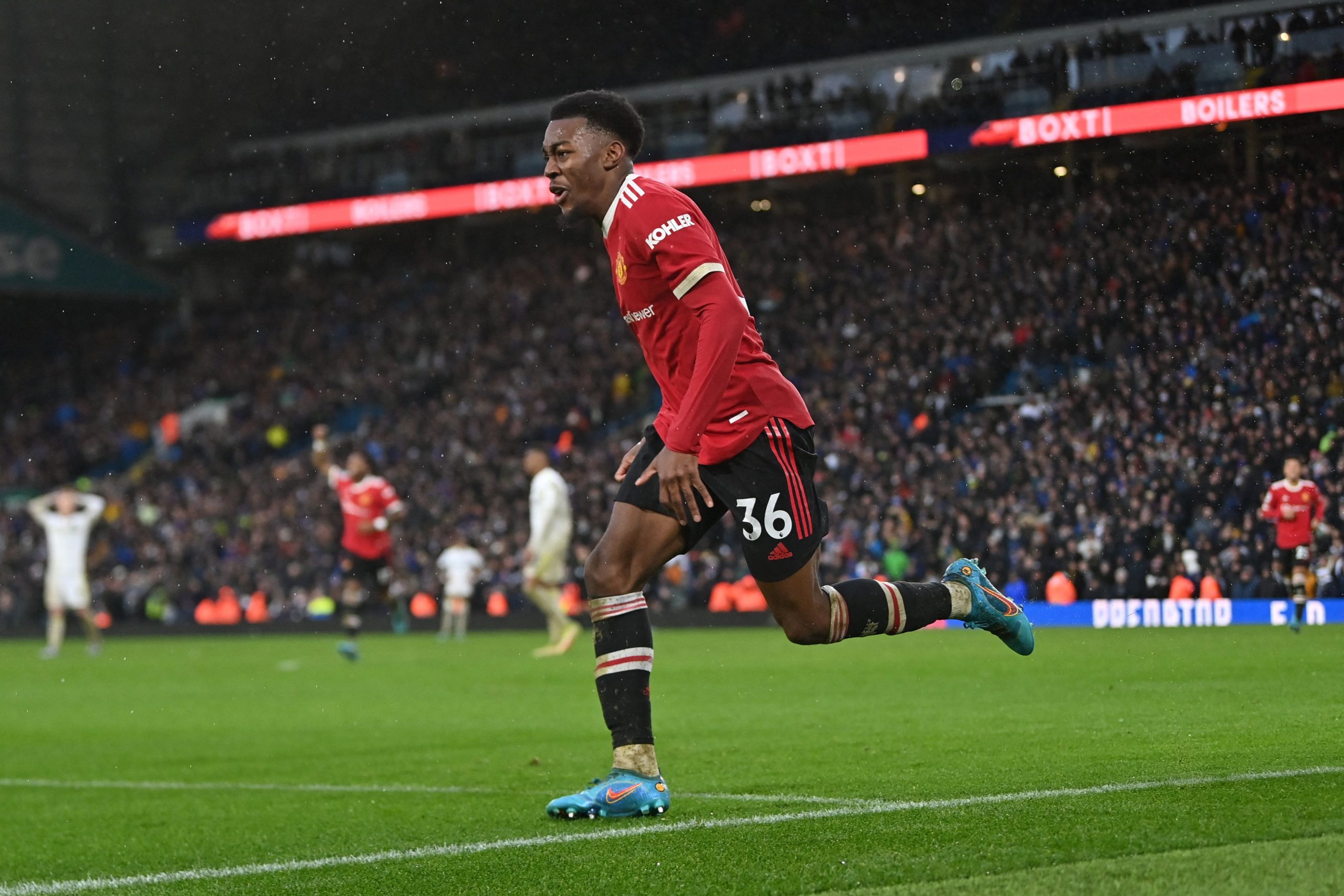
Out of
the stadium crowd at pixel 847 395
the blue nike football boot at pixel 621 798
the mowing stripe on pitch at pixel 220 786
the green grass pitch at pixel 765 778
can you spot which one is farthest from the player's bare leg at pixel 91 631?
the blue nike football boot at pixel 621 798

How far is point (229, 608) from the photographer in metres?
29.1

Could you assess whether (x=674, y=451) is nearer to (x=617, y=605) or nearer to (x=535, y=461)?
(x=617, y=605)

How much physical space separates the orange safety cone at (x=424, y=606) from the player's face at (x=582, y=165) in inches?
873

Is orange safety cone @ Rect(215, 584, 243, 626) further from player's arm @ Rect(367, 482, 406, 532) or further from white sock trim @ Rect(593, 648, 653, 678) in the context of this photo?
white sock trim @ Rect(593, 648, 653, 678)

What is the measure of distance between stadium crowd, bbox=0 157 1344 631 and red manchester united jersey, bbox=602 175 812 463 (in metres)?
4.23

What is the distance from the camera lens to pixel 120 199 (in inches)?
1490

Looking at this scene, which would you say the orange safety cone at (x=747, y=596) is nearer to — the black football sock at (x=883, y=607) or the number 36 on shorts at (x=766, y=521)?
the black football sock at (x=883, y=607)

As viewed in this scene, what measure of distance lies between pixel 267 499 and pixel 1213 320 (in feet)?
77.3

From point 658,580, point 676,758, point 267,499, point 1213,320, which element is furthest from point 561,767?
point 267,499

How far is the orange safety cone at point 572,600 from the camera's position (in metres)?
Answer: 24.7

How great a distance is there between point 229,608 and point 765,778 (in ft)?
80.8

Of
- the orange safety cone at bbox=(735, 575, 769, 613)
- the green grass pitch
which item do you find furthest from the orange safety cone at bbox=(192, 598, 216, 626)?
the green grass pitch

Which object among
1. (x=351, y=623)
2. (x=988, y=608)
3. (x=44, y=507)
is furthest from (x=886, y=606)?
(x=44, y=507)

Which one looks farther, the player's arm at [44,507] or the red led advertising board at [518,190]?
the red led advertising board at [518,190]
